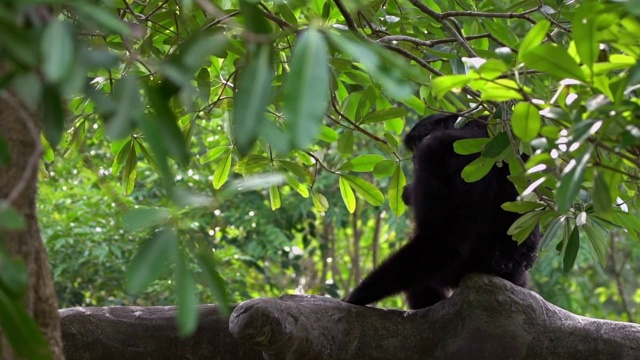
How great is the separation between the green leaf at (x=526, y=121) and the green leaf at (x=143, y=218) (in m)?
0.84

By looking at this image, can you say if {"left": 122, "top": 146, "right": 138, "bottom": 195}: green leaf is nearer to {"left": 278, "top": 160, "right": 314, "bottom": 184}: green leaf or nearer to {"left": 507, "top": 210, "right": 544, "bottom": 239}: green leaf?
{"left": 278, "top": 160, "right": 314, "bottom": 184}: green leaf

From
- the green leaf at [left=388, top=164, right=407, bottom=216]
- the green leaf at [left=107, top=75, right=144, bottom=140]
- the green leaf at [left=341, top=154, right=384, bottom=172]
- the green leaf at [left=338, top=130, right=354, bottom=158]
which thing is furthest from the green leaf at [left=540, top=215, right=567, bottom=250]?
the green leaf at [left=107, top=75, right=144, bottom=140]

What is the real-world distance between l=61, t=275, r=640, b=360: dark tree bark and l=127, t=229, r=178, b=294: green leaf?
183 cm

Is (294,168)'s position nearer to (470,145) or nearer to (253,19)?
(470,145)

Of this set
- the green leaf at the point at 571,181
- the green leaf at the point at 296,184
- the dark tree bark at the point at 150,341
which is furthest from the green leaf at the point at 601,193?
the dark tree bark at the point at 150,341

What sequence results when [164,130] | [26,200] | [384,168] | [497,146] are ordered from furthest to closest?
[384,168], [497,146], [26,200], [164,130]

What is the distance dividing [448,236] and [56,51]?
289 centimetres

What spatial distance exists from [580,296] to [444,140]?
19.3 feet

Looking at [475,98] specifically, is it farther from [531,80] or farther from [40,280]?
[40,280]

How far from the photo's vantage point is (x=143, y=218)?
4.14ft

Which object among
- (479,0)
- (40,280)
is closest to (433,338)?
(479,0)

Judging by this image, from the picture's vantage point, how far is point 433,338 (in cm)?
317

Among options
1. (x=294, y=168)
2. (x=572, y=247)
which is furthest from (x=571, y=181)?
(x=294, y=168)

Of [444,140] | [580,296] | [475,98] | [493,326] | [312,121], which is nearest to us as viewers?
[312,121]
